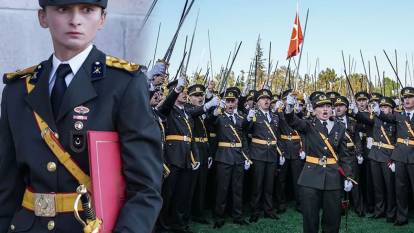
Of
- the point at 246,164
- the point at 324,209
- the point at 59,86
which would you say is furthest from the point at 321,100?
the point at 59,86

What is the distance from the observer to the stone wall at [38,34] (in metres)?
2.96

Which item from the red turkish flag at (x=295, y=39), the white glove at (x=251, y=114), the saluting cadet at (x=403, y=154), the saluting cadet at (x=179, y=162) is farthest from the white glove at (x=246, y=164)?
the red turkish flag at (x=295, y=39)

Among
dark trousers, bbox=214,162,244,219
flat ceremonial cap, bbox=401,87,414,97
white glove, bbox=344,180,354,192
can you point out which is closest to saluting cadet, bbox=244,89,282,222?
dark trousers, bbox=214,162,244,219

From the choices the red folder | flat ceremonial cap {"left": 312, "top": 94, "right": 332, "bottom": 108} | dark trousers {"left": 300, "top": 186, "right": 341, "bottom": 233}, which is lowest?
dark trousers {"left": 300, "top": 186, "right": 341, "bottom": 233}

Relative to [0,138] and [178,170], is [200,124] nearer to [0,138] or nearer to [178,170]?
[178,170]

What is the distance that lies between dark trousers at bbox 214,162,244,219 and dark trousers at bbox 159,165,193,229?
0.74 metres

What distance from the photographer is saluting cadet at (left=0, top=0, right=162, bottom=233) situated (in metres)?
1.71

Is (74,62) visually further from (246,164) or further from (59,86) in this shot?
(246,164)

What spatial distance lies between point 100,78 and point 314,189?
4.69 metres

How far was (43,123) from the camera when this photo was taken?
178 centimetres

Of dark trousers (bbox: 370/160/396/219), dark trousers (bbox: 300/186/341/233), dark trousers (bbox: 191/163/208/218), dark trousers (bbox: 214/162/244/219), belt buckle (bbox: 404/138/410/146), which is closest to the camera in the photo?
dark trousers (bbox: 300/186/341/233)

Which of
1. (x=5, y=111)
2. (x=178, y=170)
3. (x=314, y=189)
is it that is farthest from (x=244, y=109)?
(x=5, y=111)

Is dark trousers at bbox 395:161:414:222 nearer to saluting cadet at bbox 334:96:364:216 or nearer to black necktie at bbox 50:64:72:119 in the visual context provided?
saluting cadet at bbox 334:96:364:216

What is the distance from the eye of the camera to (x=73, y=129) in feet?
5.71
